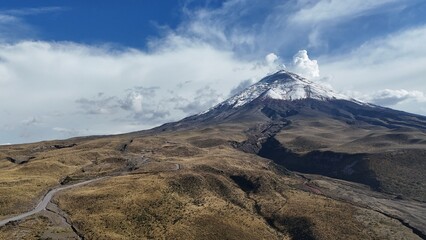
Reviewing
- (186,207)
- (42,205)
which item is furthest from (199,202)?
(42,205)

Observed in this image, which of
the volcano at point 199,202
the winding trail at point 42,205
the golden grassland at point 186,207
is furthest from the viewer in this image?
the volcano at point 199,202

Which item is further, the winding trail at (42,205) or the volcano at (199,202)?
the volcano at (199,202)

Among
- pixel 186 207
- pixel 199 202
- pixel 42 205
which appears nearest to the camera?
pixel 42 205

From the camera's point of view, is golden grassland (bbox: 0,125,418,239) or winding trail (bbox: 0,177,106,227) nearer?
winding trail (bbox: 0,177,106,227)

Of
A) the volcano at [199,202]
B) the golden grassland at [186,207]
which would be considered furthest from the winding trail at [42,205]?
the golden grassland at [186,207]

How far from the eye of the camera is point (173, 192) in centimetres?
10169

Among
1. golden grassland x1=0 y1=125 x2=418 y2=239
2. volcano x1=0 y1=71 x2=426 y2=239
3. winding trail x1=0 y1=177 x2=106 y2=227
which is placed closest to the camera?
winding trail x1=0 y1=177 x2=106 y2=227

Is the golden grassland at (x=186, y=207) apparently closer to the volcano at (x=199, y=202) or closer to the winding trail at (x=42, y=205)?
the volcano at (x=199, y=202)

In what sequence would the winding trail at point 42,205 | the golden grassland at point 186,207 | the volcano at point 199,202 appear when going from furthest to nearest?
the volcano at point 199,202 < the golden grassland at point 186,207 < the winding trail at point 42,205

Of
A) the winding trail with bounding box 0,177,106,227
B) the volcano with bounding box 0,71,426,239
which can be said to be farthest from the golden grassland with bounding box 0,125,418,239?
the winding trail with bounding box 0,177,106,227

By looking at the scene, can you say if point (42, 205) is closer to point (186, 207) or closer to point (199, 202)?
point (186, 207)

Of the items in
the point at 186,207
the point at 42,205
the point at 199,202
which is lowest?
the point at 186,207

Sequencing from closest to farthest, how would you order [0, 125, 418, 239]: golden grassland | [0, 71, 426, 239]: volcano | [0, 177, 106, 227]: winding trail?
[0, 177, 106, 227]: winding trail
[0, 125, 418, 239]: golden grassland
[0, 71, 426, 239]: volcano

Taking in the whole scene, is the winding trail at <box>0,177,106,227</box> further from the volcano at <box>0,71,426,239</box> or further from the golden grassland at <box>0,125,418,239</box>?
the golden grassland at <box>0,125,418,239</box>
